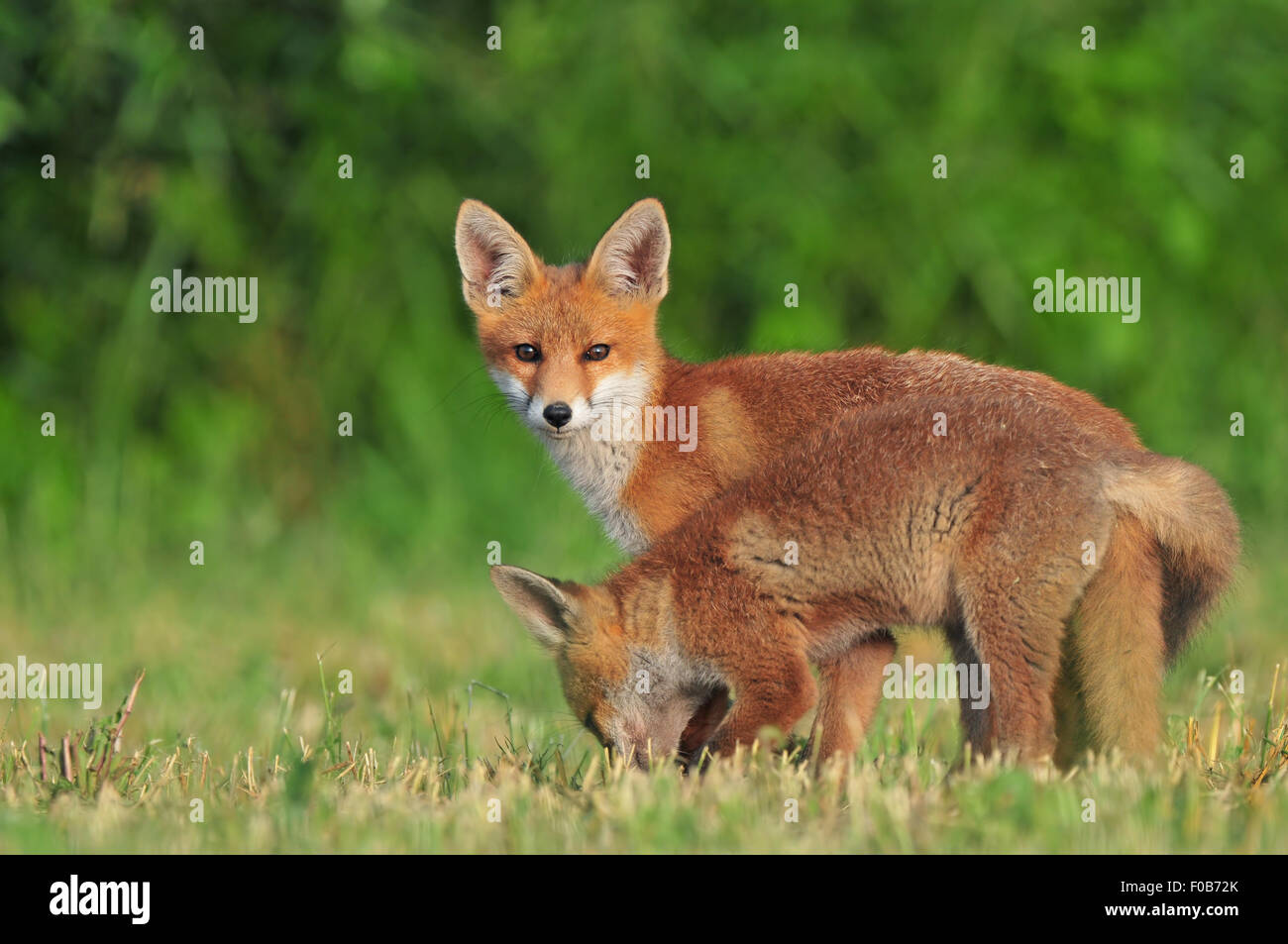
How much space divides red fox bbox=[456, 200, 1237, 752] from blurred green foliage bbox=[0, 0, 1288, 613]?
3.43 metres

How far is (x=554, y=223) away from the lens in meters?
9.98

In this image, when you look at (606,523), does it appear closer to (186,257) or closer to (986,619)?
(986,619)

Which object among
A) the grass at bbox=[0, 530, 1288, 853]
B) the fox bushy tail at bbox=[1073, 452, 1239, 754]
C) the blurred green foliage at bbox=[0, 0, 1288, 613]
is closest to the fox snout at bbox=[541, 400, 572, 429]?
the grass at bbox=[0, 530, 1288, 853]

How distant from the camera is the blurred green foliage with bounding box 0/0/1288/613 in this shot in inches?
380

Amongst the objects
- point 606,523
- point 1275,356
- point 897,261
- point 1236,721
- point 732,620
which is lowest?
point 1236,721

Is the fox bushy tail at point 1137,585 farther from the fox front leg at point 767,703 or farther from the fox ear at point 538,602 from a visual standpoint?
the fox ear at point 538,602

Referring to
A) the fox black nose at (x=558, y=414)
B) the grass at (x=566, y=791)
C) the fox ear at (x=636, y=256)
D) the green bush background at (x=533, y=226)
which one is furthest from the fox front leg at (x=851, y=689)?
the green bush background at (x=533, y=226)

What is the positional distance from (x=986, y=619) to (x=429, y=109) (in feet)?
22.7

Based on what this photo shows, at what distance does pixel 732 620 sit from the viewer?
4715 millimetres

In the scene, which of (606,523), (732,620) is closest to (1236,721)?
(732,620)

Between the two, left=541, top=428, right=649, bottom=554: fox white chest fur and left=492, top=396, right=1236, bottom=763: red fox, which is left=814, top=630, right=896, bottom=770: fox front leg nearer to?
left=492, top=396, right=1236, bottom=763: red fox

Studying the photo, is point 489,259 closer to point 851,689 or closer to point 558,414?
point 558,414

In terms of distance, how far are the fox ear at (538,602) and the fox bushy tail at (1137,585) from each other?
5.20 ft

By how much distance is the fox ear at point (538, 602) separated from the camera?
4.72m
